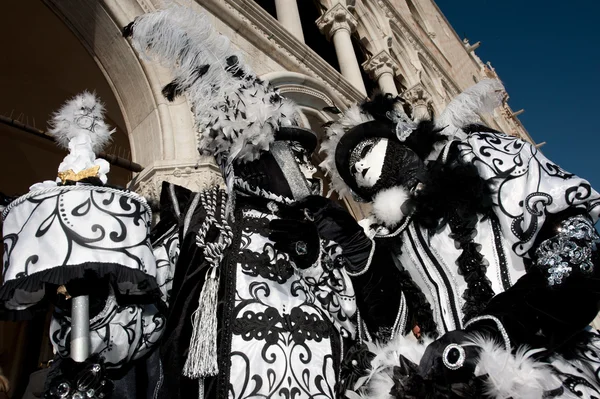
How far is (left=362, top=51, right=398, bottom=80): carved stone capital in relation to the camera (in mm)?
9211

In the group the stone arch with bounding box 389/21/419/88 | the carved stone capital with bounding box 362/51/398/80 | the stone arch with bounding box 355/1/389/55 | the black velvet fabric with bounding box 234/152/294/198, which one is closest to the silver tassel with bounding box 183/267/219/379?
the black velvet fabric with bounding box 234/152/294/198

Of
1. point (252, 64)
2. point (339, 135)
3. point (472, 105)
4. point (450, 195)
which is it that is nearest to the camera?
point (450, 195)

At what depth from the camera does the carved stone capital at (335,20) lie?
8484mm

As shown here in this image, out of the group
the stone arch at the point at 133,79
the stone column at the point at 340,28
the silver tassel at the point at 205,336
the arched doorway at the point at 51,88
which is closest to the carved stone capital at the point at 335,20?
the stone column at the point at 340,28

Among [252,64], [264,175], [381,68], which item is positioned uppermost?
[381,68]

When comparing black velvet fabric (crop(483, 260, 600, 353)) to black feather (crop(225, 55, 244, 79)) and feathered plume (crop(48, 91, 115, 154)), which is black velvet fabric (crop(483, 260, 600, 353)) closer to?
black feather (crop(225, 55, 244, 79))

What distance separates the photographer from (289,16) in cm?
708

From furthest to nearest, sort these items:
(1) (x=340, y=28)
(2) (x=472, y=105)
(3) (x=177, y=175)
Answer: (1) (x=340, y=28)
(3) (x=177, y=175)
(2) (x=472, y=105)

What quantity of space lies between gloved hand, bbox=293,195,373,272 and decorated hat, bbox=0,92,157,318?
51cm

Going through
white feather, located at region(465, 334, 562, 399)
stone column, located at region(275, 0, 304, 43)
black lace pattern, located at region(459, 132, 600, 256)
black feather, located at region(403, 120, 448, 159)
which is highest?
stone column, located at region(275, 0, 304, 43)

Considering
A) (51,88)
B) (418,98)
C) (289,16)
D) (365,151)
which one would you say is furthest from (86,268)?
(418,98)

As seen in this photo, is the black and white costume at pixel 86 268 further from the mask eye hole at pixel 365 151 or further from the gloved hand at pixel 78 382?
the mask eye hole at pixel 365 151

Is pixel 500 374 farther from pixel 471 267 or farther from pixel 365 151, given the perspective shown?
pixel 365 151

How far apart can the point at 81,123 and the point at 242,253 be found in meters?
0.74
